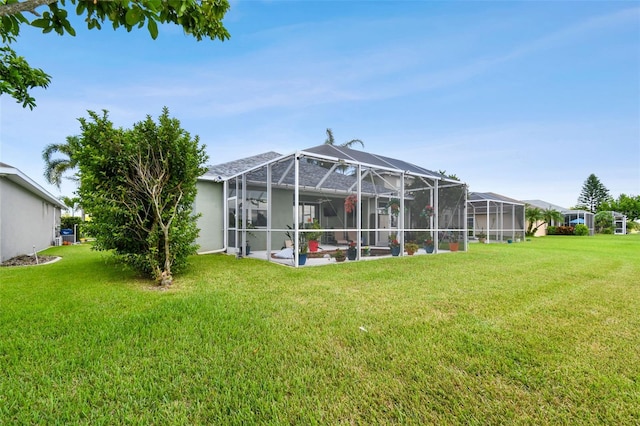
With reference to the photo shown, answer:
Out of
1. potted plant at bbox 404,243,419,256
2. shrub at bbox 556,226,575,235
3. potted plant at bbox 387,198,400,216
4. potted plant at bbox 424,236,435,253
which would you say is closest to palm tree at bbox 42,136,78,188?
potted plant at bbox 387,198,400,216

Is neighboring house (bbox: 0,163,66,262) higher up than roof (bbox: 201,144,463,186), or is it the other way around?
roof (bbox: 201,144,463,186)

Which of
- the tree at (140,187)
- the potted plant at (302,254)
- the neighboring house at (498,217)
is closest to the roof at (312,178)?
the potted plant at (302,254)

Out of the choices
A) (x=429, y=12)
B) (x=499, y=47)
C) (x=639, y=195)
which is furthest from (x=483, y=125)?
(x=639, y=195)

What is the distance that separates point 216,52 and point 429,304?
33.5 ft

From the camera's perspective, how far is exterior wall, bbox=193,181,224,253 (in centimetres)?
1111

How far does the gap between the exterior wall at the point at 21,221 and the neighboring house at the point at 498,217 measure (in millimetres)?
22388

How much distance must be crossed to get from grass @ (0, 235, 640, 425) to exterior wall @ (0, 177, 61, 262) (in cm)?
518

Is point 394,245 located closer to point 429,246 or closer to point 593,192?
point 429,246

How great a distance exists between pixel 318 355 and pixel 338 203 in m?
9.85

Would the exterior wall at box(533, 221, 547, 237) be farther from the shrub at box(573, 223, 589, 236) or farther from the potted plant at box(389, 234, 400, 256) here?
the potted plant at box(389, 234, 400, 256)

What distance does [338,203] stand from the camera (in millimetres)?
12305

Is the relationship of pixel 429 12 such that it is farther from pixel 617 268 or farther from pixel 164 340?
pixel 164 340

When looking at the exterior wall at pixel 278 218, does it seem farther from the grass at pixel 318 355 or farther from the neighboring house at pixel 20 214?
the neighboring house at pixel 20 214

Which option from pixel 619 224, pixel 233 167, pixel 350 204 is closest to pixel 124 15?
pixel 350 204
